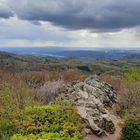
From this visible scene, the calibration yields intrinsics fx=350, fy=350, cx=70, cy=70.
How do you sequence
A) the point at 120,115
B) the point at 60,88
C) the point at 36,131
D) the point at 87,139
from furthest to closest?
the point at 60,88
the point at 120,115
the point at 87,139
the point at 36,131

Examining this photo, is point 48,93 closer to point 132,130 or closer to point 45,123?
point 132,130

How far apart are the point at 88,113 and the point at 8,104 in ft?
24.5

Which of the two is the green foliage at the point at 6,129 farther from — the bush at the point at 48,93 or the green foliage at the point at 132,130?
the bush at the point at 48,93

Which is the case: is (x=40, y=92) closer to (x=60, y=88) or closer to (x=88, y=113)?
(x=60, y=88)

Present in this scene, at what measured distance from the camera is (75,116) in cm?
2508

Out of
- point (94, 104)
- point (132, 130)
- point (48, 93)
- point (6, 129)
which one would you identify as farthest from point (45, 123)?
point (48, 93)

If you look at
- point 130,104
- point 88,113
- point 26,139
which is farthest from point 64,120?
point 130,104

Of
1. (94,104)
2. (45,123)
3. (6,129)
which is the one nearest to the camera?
(45,123)

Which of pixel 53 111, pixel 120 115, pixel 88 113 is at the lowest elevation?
pixel 120 115

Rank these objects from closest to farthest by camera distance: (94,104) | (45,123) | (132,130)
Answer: (45,123)
(132,130)
(94,104)

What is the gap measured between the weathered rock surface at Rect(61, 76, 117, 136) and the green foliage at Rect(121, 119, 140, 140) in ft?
16.8

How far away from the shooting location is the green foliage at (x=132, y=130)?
992 inches

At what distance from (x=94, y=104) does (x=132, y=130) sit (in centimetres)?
1062

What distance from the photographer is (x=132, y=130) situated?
25.3 m
